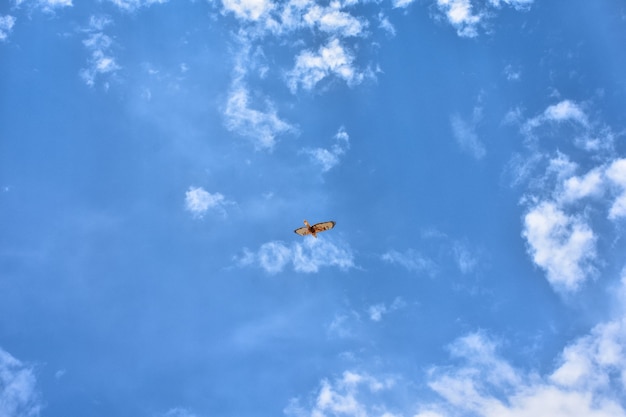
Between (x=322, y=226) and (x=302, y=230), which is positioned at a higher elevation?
(x=322, y=226)

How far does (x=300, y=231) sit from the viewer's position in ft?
393

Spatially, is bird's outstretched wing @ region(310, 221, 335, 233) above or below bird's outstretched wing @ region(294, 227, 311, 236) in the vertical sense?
above

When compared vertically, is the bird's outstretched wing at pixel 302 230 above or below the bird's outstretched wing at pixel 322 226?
below

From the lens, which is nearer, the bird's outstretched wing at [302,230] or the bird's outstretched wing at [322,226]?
the bird's outstretched wing at [322,226]

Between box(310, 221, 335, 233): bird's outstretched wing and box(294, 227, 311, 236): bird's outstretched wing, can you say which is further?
box(294, 227, 311, 236): bird's outstretched wing

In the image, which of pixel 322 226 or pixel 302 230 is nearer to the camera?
pixel 322 226
